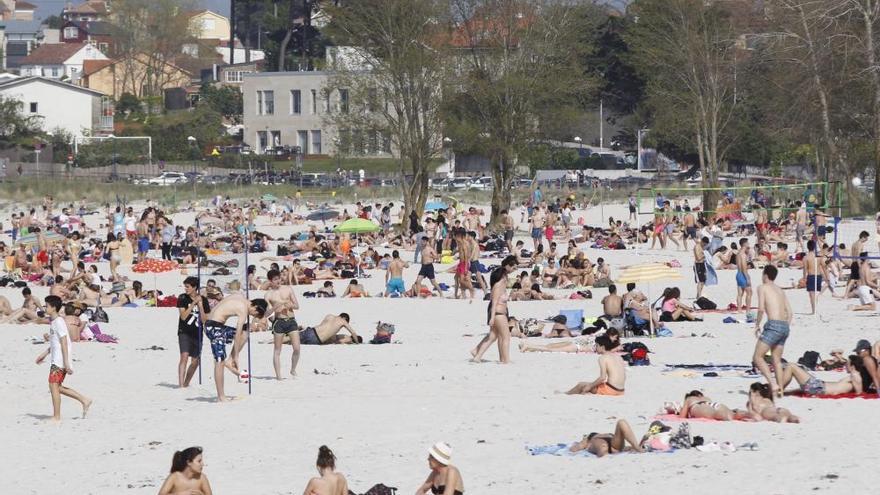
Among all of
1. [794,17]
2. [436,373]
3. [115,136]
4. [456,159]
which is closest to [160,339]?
[436,373]

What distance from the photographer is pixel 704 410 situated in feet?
41.0

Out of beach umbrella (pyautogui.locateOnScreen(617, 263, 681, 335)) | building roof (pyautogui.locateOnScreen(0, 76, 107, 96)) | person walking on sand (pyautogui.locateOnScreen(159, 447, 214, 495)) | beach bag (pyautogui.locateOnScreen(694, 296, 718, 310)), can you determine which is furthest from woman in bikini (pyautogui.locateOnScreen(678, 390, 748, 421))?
building roof (pyautogui.locateOnScreen(0, 76, 107, 96))

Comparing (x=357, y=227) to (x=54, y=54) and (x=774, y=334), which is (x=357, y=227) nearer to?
(x=774, y=334)

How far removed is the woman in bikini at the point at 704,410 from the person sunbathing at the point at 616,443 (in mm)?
1207

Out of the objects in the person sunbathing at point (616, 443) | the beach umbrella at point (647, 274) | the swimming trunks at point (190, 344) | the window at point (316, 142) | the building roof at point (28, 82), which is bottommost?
the person sunbathing at point (616, 443)

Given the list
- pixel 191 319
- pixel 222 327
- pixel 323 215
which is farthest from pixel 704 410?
pixel 323 215

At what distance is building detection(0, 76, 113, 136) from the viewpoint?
260 feet

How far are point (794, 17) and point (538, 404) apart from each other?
30.4 m

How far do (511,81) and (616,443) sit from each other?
Result: 103 feet

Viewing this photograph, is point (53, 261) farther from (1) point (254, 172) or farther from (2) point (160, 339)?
(1) point (254, 172)

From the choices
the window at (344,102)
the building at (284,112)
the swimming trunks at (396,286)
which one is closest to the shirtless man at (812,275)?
the swimming trunks at (396,286)

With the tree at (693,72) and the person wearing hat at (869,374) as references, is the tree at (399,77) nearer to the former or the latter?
the tree at (693,72)

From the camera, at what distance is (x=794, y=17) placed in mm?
41875

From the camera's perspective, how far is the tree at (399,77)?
4250 cm
